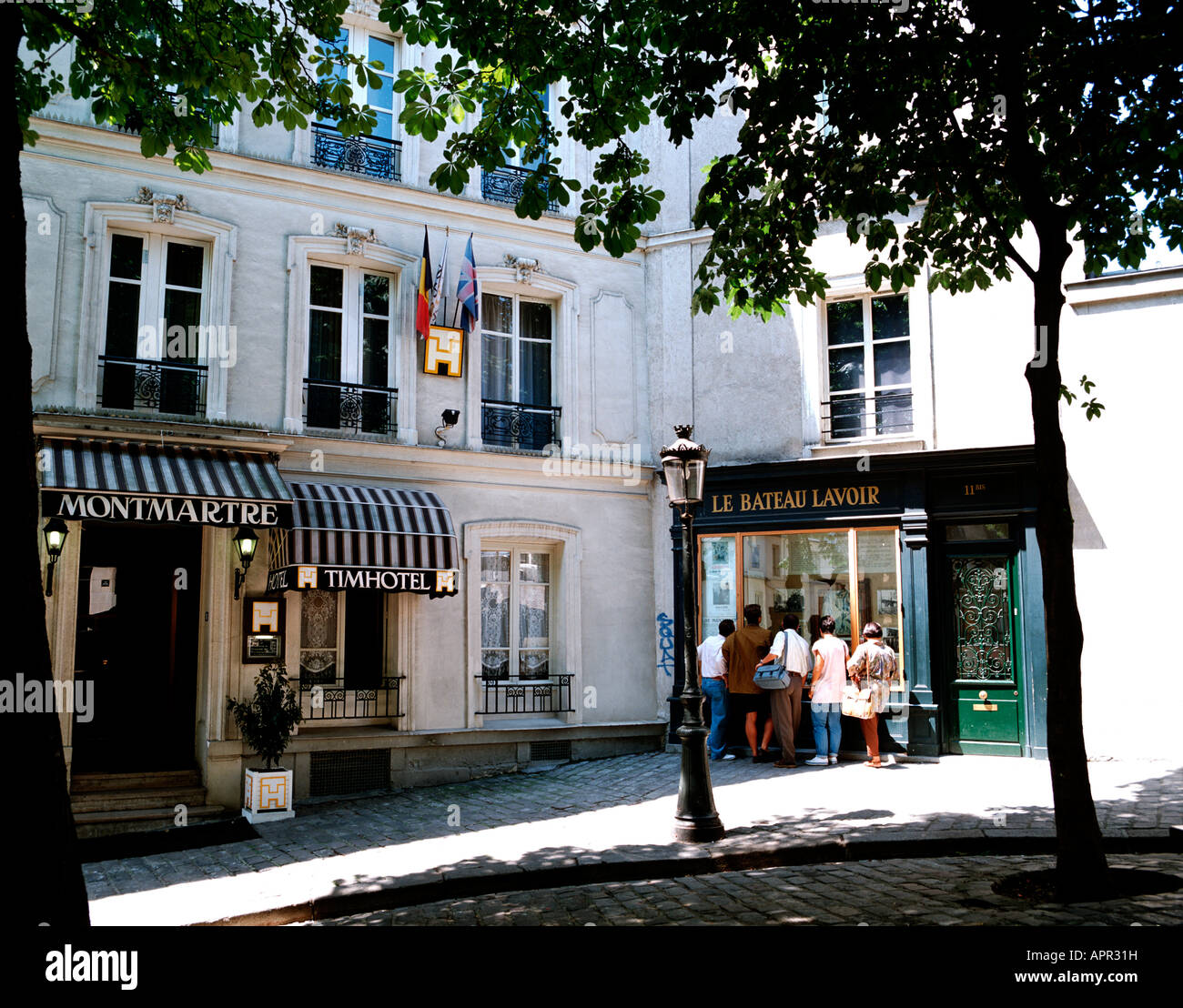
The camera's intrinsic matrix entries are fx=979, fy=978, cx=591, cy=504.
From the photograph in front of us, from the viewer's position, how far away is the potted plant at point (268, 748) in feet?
34.8

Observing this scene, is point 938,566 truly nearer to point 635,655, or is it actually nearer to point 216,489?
point 635,655

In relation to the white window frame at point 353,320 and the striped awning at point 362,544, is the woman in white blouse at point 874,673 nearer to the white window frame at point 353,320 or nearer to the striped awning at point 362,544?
the striped awning at point 362,544

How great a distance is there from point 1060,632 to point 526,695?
26.6 feet

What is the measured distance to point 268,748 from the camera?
10.6 metres

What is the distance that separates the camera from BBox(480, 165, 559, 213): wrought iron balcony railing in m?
13.6

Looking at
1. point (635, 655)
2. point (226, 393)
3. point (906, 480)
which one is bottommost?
point (635, 655)

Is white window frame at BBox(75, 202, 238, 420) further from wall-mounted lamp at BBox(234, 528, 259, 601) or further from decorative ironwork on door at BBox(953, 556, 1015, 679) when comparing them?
decorative ironwork on door at BBox(953, 556, 1015, 679)

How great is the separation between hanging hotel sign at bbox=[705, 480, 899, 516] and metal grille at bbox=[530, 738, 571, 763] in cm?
377

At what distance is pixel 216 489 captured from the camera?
1043cm

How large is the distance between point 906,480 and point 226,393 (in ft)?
27.8

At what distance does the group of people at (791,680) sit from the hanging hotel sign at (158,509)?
19.0ft

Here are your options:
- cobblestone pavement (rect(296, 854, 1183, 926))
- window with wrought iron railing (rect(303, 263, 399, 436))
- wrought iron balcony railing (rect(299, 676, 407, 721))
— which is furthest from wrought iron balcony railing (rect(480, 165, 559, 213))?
cobblestone pavement (rect(296, 854, 1183, 926))
